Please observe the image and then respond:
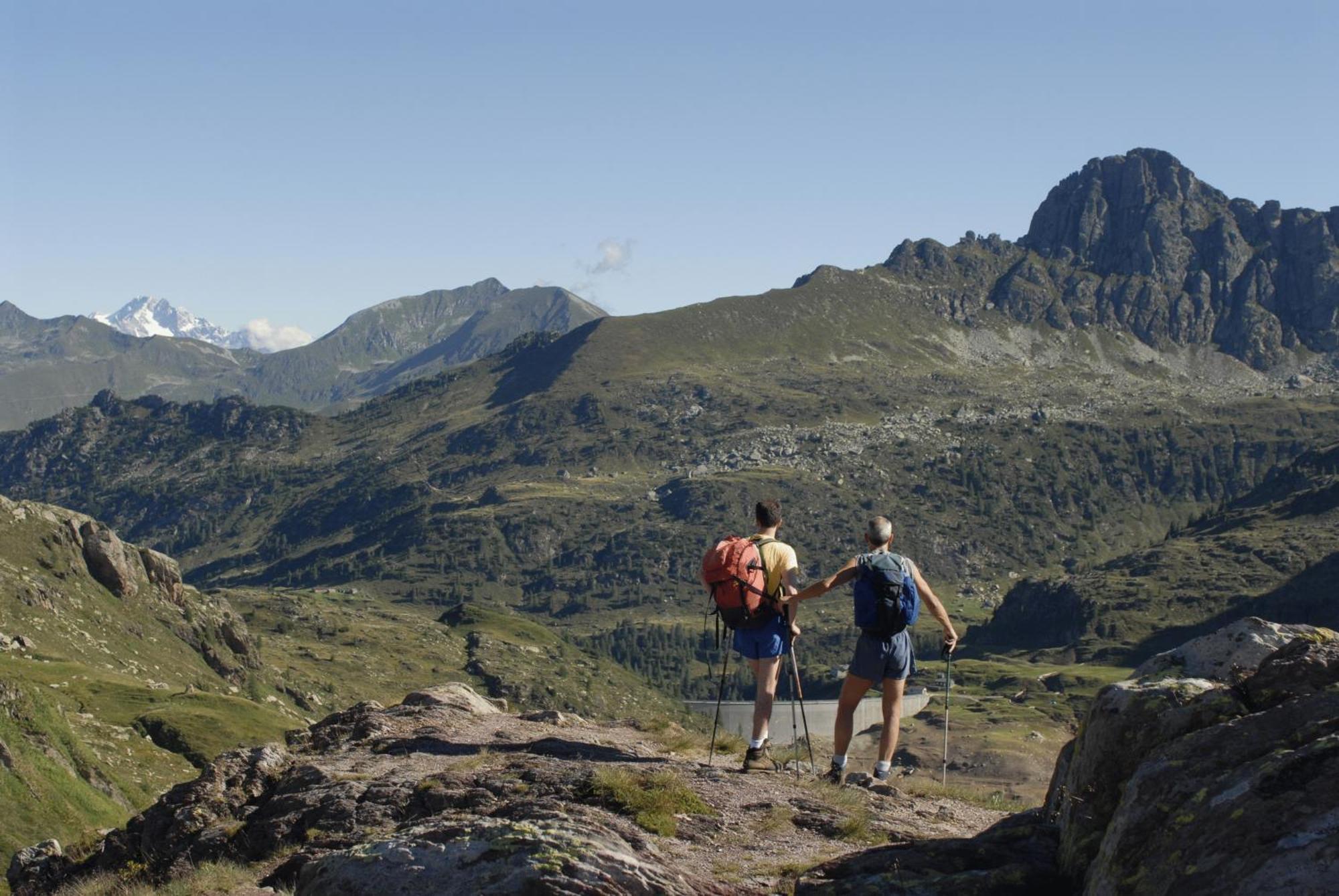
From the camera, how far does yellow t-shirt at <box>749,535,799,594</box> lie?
22.1m

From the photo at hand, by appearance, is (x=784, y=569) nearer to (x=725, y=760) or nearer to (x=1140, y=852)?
(x=725, y=760)

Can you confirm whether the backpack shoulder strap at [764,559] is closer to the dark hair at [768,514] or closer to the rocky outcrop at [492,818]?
the dark hair at [768,514]

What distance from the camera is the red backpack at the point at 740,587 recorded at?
22.0m

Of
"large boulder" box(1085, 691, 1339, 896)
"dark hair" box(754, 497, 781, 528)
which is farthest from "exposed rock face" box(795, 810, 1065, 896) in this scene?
"dark hair" box(754, 497, 781, 528)

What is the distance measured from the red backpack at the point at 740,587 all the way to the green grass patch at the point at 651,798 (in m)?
3.55

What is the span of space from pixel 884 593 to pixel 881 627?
1.80 ft

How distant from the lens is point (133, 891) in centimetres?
1898

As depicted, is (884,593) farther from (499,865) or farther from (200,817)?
(200,817)

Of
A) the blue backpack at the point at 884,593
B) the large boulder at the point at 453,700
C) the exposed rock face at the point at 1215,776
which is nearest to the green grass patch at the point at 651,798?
the blue backpack at the point at 884,593

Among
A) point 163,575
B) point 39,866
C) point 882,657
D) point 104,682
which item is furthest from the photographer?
point 163,575

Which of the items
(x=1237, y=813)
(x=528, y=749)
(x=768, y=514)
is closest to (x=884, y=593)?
(x=768, y=514)

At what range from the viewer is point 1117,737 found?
1443 cm

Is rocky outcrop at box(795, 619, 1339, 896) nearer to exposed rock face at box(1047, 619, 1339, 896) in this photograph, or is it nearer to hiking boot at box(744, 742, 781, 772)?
exposed rock face at box(1047, 619, 1339, 896)

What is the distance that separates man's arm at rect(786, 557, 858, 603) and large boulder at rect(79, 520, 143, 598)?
495ft
